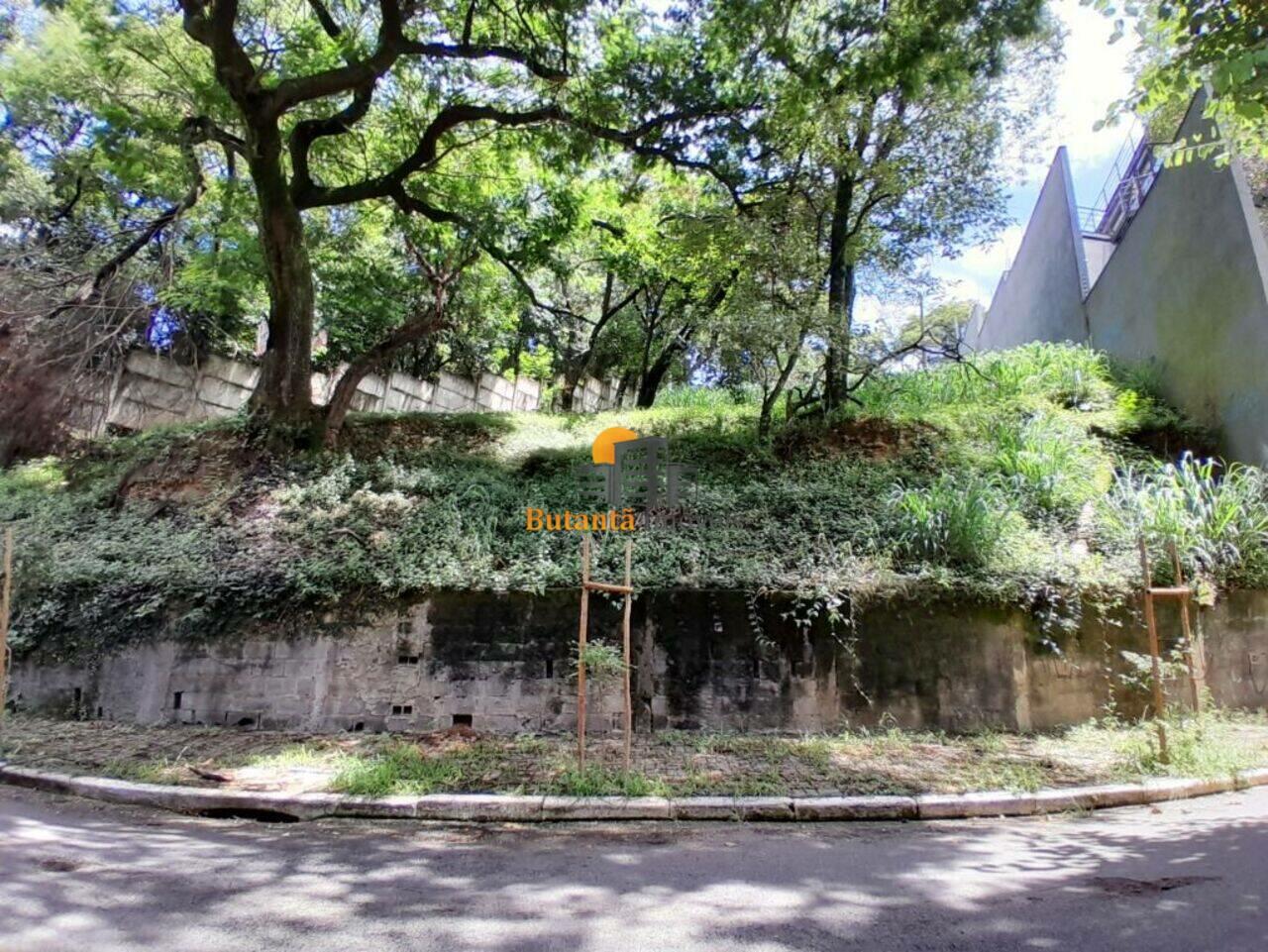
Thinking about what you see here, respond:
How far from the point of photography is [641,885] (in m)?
3.60

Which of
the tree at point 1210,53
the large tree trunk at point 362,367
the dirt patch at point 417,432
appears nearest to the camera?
the tree at point 1210,53

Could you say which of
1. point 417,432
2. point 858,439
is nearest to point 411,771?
point 417,432

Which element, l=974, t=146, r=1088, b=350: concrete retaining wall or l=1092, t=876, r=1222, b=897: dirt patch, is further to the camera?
l=974, t=146, r=1088, b=350: concrete retaining wall

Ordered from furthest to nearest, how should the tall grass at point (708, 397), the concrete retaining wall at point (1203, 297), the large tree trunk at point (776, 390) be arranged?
the tall grass at point (708, 397)
the large tree trunk at point (776, 390)
the concrete retaining wall at point (1203, 297)

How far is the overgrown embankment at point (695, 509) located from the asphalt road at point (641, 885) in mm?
2507

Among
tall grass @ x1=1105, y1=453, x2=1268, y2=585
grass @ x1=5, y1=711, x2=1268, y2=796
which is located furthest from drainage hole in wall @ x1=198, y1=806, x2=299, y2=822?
tall grass @ x1=1105, y1=453, x2=1268, y2=585

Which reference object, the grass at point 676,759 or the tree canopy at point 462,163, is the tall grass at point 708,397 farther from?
the grass at point 676,759

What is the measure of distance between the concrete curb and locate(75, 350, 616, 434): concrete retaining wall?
888 cm

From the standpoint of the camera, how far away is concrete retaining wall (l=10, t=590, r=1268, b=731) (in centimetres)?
648

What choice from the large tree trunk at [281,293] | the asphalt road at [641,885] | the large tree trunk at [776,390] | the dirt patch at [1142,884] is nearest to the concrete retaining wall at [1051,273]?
the large tree trunk at [776,390]

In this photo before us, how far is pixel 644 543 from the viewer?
7520mm

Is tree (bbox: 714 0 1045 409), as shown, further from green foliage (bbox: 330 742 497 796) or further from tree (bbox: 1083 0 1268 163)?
green foliage (bbox: 330 742 497 796)

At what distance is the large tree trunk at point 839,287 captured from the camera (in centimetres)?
959

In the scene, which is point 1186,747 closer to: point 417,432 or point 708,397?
point 708,397
